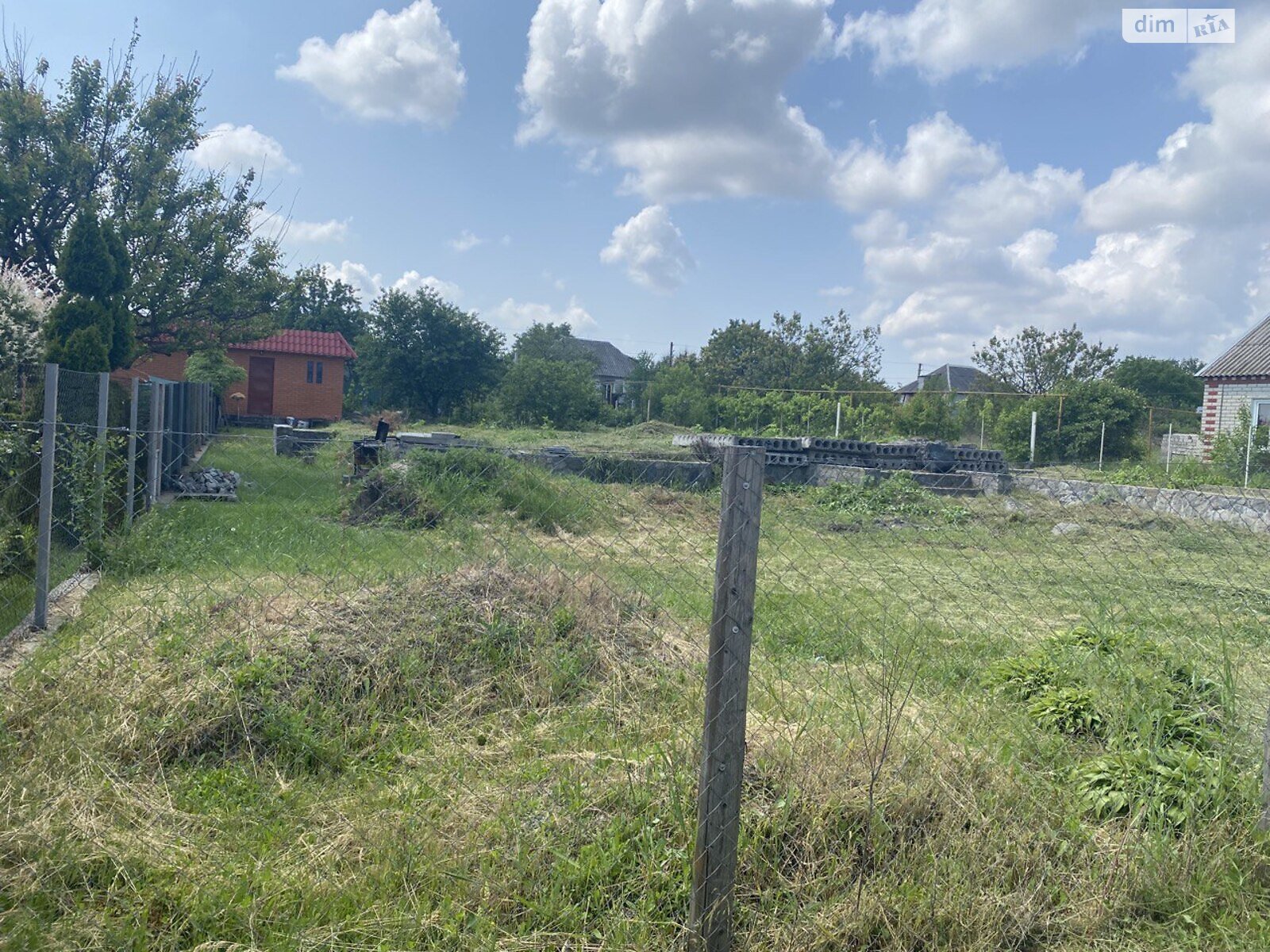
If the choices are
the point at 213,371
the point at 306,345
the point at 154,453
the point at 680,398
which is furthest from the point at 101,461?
the point at 306,345

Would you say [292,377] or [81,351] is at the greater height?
[292,377]

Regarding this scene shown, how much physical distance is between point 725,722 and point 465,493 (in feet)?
25.8

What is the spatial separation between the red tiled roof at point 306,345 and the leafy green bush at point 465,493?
82.9 feet

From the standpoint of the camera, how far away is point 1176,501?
48.5 feet

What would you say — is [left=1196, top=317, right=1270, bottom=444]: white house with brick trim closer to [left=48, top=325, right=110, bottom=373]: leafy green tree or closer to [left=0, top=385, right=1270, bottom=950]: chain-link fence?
[left=0, top=385, right=1270, bottom=950]: chain-link fence

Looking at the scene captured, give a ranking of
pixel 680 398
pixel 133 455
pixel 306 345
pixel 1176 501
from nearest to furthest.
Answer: pixel 133 455 < pixel 1176 501 < pixel 680 398 < pixel 306 345

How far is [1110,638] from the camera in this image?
4.48m

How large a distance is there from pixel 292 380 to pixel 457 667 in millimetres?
32980

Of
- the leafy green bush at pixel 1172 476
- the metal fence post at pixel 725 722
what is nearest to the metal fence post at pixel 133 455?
the metal fence post at pixel 725 722

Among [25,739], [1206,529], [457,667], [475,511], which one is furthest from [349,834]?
[1206,529]

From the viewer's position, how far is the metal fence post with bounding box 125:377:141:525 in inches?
273

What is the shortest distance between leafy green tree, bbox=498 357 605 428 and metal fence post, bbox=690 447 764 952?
2945 centimetres

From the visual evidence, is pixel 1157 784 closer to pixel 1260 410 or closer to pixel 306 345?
pixel 1260 410

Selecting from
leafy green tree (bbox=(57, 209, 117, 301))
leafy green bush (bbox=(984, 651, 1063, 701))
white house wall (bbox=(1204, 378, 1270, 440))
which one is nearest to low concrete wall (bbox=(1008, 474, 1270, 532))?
leafy green bush (bbox=(984, 651, 1063, 701))
